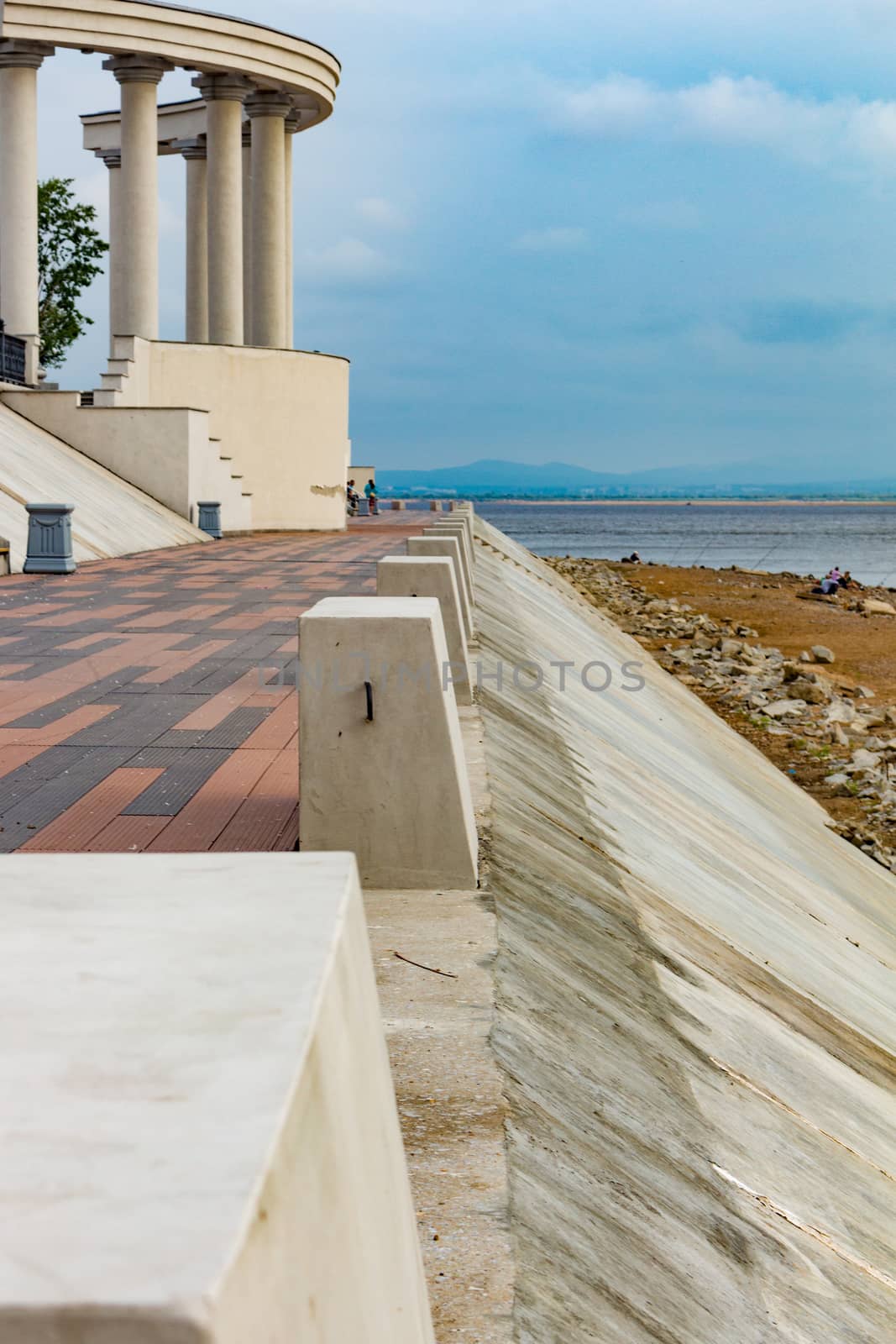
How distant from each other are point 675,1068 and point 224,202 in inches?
1119

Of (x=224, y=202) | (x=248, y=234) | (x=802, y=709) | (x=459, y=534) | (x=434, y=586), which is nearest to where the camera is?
(x=434, y=586)

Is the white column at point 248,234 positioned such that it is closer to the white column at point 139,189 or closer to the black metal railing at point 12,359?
the white column at point 139,189

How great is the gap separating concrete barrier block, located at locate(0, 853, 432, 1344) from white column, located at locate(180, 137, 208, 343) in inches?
1388

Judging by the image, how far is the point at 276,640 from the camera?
10.5 m

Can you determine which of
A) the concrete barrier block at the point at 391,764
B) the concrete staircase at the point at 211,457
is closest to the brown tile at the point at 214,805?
the concrete barrier block at the point at 391,764

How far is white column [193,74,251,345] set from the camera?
29453mm

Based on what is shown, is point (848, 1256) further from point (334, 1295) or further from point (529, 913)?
point (334, 1295)

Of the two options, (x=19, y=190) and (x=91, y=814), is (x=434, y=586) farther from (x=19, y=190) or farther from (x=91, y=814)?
(x=19, y=190)

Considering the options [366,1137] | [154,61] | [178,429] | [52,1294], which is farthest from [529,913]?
[154,61]

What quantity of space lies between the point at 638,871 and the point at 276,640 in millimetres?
4838

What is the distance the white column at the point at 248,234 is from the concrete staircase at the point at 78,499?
30.2 feet

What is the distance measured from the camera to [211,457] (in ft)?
84.3

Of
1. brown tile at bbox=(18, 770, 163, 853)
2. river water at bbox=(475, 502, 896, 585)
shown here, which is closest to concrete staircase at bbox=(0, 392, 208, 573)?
brown tile at bbox=(18, 770, 163, 853)

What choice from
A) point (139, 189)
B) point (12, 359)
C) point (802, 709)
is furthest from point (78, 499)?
point (802, 709)
